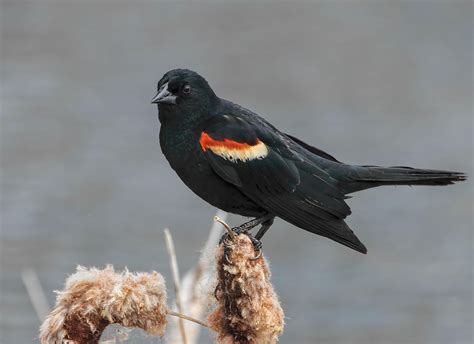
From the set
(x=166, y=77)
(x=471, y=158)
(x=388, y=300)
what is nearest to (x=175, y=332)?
(x=166, y=77)

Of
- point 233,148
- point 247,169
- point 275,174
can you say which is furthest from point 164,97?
point 275,174

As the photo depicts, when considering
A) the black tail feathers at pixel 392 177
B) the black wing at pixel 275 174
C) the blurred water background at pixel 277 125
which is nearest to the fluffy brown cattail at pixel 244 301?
the black wing at pixel 275 174

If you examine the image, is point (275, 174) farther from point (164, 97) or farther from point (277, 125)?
point (277, 125)

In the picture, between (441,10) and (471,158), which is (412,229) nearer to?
(471,158)

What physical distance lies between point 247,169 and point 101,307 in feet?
5.73

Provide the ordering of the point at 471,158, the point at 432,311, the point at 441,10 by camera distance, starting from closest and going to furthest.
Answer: the point at 432,311 → the point at 471,158 → the point at 441,10

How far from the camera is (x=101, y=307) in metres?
3.44

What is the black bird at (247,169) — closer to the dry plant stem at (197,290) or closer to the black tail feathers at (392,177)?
the black tail feathers at (392,177)

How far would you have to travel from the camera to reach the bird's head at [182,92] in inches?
197

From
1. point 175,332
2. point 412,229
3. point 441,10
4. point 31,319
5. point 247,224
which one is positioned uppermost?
point 441,10

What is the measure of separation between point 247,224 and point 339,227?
1.22 feet

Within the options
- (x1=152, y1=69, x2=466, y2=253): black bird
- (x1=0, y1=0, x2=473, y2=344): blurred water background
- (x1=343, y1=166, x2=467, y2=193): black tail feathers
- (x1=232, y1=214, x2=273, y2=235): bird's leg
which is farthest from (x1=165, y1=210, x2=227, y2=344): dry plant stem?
(x1=0, y1=0, x2=473, y2=344): blurred water background

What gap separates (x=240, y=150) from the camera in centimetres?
508

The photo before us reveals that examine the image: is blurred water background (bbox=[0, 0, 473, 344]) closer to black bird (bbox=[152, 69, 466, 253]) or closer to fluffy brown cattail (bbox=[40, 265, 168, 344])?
black bird (bbox=[152, 69, 466, 253])
